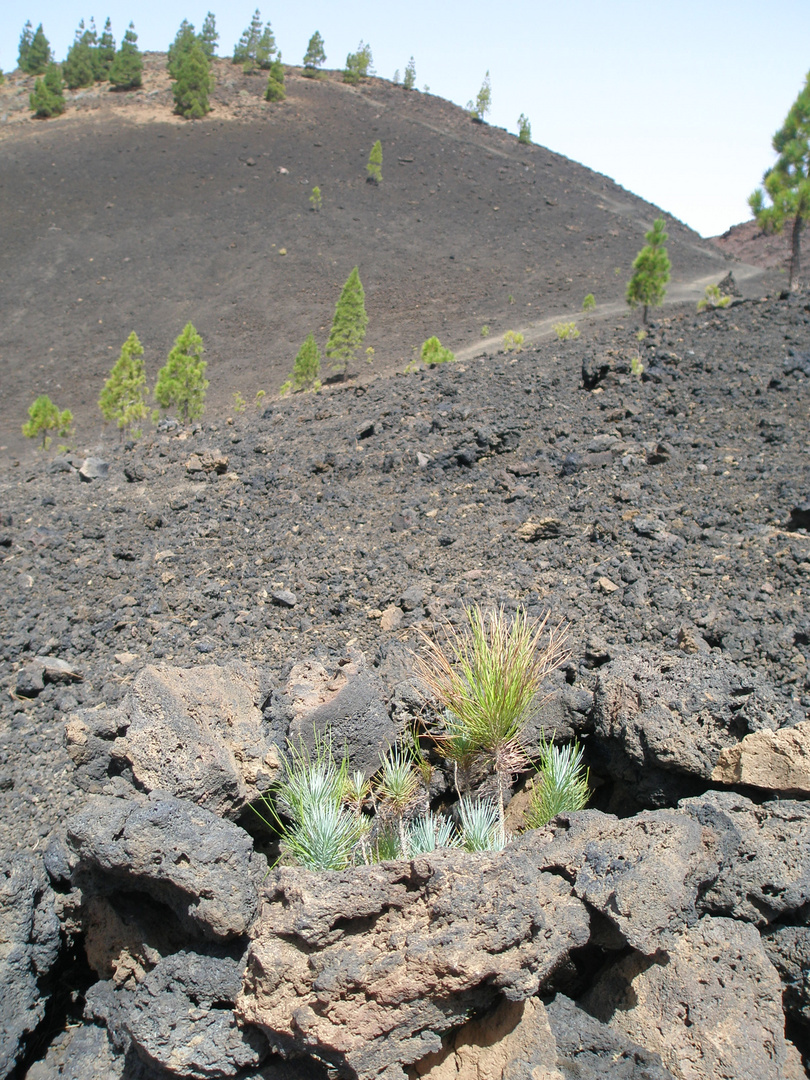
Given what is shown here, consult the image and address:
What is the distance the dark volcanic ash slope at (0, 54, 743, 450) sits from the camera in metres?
31.9

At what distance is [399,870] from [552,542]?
14.8 feet

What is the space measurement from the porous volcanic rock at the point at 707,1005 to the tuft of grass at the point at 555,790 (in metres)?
0.88

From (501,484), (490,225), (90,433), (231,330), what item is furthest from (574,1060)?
(490,225)

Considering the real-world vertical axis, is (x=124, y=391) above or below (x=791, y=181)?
below

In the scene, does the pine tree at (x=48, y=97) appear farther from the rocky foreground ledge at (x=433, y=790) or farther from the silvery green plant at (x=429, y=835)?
the silvery green plant at (x=429, y=835)

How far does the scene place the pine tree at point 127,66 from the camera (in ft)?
167

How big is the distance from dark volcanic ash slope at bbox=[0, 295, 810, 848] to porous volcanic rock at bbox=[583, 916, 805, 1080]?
1546 mm

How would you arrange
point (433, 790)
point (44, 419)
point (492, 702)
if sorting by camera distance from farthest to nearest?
point (44, 419)
point (433, 790)
point (492, 702)

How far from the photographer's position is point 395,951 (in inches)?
104

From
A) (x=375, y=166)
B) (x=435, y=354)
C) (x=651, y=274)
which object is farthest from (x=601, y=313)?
(x=375, y=166)

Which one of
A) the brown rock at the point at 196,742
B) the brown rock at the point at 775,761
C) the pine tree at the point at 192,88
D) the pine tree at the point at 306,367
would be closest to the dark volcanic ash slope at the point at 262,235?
the pine tree at the point at 192,88

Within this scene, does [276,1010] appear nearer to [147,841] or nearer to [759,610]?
[147,841]

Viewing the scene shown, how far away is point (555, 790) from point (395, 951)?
138cm

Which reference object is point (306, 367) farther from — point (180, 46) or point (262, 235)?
point (180, 46)
